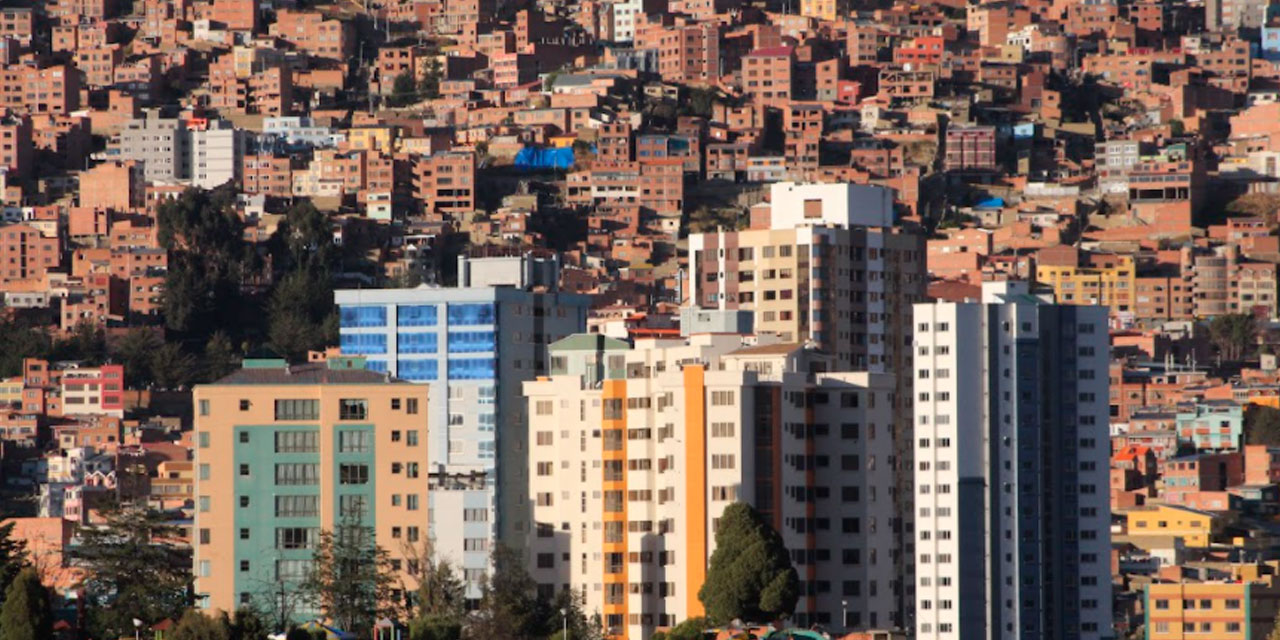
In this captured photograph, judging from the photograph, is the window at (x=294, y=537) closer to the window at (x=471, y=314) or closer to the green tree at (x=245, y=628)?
the green tree at (x=245, y=628)

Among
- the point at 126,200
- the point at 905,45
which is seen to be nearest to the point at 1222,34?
the point at 905,45

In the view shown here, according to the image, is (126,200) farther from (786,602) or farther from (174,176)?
(786,602)

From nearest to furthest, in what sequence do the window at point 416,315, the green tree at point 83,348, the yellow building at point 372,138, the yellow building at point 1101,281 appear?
1. the window at point 416,315
2. the green tree at point 83,348
3. the yellow building at point 1101,281
4. the yellow building at point 372,138

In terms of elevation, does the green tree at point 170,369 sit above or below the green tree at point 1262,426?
above

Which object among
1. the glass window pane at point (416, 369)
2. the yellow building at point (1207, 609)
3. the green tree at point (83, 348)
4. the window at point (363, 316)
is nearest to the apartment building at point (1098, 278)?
the green tree at point (83, 348)

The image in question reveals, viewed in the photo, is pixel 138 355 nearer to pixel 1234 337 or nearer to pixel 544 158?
pixel 544 158

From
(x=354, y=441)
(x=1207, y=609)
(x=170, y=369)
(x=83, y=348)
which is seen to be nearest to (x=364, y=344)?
(x=354, y=441)
